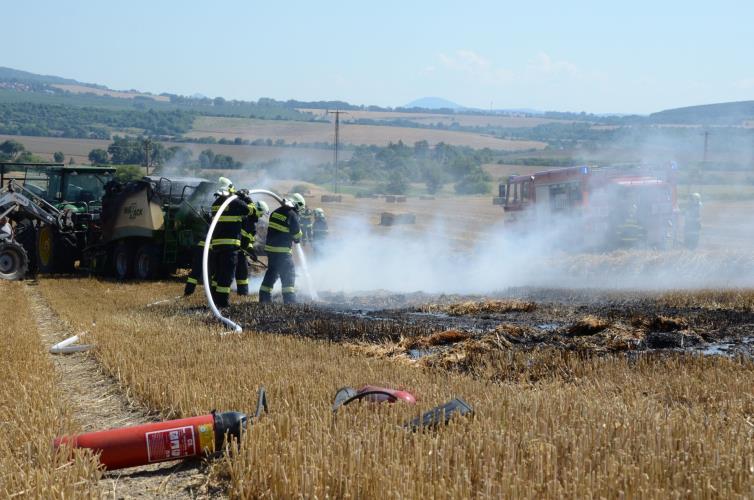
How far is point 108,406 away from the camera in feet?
22.9

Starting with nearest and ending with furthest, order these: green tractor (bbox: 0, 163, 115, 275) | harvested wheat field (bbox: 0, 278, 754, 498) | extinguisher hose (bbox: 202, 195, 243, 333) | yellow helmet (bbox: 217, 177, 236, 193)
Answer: harvested wheat field (bbox: 0, 278, 754, 498)
extinguisher hose (bbox: 202, 195, 243, 333)
yellow helmet (bbox: 217, 177, 236, 193)
green tractor (bbox: 0, 163, 115, 275)

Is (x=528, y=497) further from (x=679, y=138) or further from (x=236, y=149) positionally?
(x=236, y=149)

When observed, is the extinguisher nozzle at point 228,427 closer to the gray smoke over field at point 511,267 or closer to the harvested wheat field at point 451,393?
the harvested wheat field at point 451,393

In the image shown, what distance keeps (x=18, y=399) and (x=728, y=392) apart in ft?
16.8

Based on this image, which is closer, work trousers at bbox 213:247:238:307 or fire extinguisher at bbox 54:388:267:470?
fire extinguisher at bbox 54:388:267:470

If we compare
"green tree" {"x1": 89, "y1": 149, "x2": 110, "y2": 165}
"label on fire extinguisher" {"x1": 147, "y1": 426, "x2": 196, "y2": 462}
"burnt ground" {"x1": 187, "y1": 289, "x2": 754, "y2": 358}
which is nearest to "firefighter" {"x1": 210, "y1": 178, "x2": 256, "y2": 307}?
"burnt ground" {"x1": 187, "y1": 289, "x2": 754, "y2": 358}

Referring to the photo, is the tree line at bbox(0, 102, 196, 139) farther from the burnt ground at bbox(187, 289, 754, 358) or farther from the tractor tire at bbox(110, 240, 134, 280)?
the burnt ground at bbox(187, 289, 754, 358)

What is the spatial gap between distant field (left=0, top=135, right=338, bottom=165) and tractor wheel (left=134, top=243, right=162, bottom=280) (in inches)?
2187

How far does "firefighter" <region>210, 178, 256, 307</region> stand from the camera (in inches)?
542

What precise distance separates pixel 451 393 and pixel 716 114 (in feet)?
72.0

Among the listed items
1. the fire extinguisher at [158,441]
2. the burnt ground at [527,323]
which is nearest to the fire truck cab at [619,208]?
the burnt ground at [527,323]

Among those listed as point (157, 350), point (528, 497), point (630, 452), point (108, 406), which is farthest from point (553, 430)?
point (157, 350)

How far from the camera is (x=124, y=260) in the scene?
768 inches

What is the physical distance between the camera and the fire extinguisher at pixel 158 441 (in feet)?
16.9
